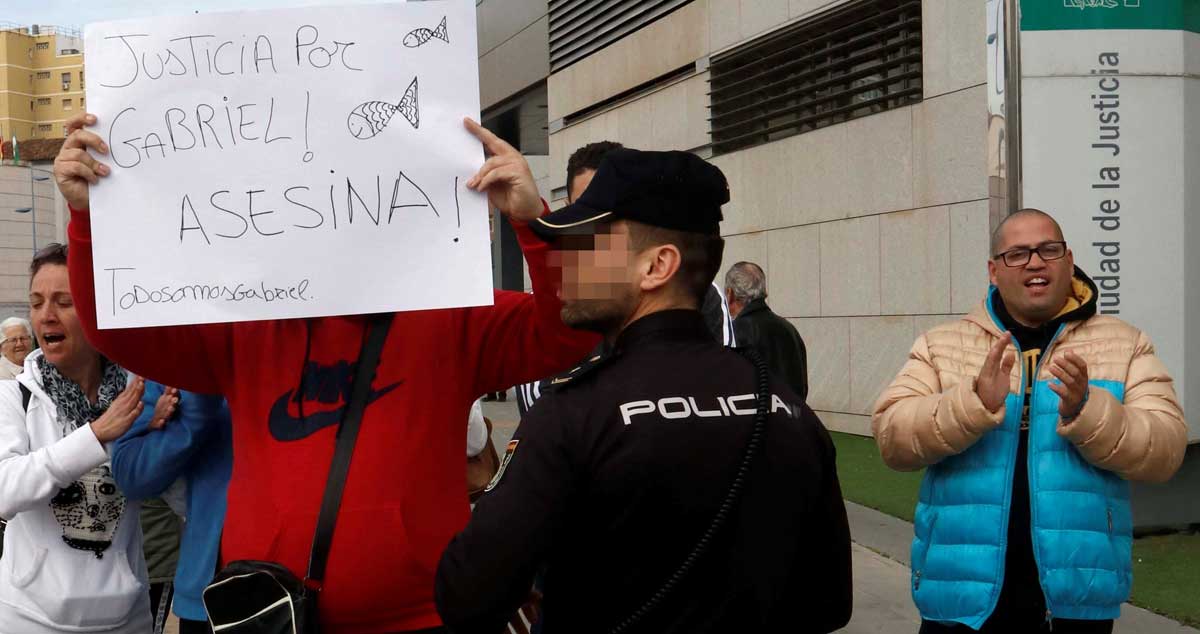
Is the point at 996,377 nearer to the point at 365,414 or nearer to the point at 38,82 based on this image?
the point at 365,414

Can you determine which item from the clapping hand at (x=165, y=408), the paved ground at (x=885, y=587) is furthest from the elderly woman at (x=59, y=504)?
the paved ground at (x=885, y=587)

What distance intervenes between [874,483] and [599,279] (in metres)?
8.49

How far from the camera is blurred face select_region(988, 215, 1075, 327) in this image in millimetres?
3543

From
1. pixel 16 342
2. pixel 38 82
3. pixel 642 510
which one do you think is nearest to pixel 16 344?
pixel 16 342

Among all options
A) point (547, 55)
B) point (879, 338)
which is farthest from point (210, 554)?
point (547, 55)

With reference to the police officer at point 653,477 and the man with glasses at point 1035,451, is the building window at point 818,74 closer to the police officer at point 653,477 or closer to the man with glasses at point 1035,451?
the man with glasses at point 1035,451

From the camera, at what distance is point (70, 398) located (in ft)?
11.1

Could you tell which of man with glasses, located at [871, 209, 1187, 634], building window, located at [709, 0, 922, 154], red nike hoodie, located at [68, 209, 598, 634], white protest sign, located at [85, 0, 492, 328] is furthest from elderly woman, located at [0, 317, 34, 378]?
building window, located at [709, 0, 922, 154]

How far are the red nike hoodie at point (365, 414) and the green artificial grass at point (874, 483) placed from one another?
6157 millimetres

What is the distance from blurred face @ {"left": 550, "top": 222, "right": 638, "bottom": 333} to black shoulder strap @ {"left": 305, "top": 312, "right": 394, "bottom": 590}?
0.56 metres

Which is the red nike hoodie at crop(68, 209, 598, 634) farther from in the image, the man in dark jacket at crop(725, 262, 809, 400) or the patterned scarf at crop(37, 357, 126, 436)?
the man in dark jacket at crop(725, 262, 809, 400)

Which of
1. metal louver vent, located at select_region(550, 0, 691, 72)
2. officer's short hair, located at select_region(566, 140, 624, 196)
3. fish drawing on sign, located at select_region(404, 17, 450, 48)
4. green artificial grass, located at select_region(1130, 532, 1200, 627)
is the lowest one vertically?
green artificial grass, located at select_region(1130, 532, 1200, 627)

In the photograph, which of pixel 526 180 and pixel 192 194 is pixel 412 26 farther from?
pixel 192 194

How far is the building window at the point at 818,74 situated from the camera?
488 inches
